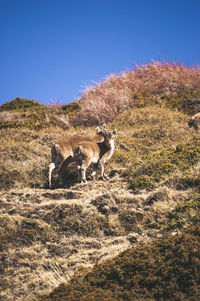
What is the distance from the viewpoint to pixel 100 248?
5645mm

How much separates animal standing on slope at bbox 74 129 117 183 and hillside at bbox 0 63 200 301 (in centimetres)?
49

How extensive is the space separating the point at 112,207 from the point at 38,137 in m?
8.13

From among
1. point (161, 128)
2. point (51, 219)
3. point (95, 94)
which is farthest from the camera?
point (95, 94)

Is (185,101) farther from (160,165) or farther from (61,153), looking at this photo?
(61,153)

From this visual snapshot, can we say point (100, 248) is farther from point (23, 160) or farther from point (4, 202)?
point (23, 160)

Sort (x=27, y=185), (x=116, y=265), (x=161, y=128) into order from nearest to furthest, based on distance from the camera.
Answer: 1. (x=116, y=265)
2. (x=27, y=185)
3. (x=161, y=128)

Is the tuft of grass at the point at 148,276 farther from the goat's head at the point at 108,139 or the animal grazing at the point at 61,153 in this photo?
the goat's head at the point at 108,139

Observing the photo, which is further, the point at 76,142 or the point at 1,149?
the point at 1,149

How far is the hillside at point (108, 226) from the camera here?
3998 mm

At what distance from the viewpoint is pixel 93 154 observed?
32.1ft

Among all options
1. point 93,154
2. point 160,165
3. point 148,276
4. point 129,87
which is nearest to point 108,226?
point 148,276

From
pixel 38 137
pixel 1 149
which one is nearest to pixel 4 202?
pixel 1 149

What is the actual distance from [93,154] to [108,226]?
12.1 ft

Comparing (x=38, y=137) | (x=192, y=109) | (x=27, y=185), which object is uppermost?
(x=192, y=109)
